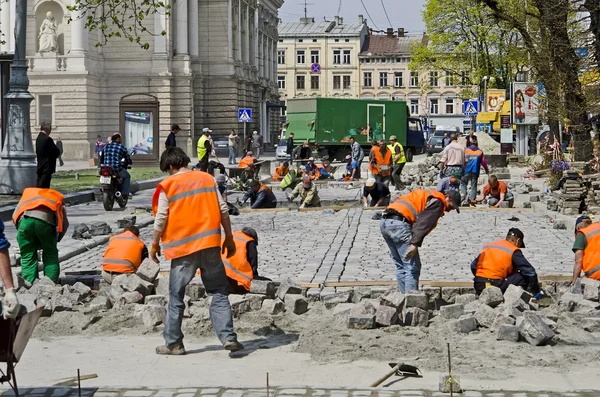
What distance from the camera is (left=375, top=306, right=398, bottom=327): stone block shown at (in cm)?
965

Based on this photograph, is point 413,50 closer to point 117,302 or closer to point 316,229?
point 316,229

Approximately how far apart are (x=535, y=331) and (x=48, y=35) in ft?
173

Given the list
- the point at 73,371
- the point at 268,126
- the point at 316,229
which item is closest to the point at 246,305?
the point at 73,371

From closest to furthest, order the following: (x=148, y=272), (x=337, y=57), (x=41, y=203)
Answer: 1. (x=148, y=272)
2. (x=41, y=203)
3. (x=337, y=57)

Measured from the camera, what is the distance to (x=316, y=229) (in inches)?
809

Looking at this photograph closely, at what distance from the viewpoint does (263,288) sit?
35.6 ft

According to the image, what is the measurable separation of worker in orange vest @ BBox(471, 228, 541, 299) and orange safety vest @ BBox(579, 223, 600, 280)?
85cm

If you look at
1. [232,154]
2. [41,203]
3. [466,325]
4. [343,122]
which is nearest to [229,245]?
[466,325]

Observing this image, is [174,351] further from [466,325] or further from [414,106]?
[414,106]

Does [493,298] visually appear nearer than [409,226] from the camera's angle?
Yes

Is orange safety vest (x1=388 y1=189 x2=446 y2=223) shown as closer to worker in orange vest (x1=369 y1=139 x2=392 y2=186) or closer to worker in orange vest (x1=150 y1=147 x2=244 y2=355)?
worker in orange vest (x1=150 y1=147 x2=244 y2=355)

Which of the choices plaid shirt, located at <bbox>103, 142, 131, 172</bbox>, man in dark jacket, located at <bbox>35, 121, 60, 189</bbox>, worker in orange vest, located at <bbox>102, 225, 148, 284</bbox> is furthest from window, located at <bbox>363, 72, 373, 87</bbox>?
worker in orange vest, located at <bbox>102, 225, 148, 284</bbox>

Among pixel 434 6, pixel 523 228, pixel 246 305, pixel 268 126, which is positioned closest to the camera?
pixel 246 305

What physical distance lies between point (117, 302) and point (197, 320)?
96 cm
